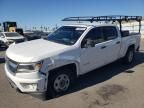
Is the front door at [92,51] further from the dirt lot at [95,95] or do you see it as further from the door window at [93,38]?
the dirt lot at [95,95]

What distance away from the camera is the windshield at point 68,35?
620 centimetres

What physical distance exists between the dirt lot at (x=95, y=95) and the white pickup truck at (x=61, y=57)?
353mm

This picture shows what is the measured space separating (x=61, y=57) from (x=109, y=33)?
266 centimetres

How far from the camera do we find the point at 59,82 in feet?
18.5

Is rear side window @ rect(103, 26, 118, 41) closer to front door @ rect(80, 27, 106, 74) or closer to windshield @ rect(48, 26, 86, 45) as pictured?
front door @ rect(80, 27, 106, 74)

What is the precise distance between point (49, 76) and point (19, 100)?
0.95 metres

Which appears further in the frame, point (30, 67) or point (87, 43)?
point (87, 43)

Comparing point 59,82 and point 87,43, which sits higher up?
point 87,43

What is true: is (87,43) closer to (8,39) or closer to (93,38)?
(93,38)

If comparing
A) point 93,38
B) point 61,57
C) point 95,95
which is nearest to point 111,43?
point 93,38

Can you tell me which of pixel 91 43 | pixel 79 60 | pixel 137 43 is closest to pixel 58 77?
pixel 79 60

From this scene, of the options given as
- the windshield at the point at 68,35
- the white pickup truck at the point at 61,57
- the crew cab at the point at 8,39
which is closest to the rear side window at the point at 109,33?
the white pickup truck at the point at 61,57

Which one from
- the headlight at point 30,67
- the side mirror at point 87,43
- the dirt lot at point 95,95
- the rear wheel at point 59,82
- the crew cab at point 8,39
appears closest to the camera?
the headlight at point 30,67

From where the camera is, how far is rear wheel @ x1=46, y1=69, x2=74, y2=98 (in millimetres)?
5439
